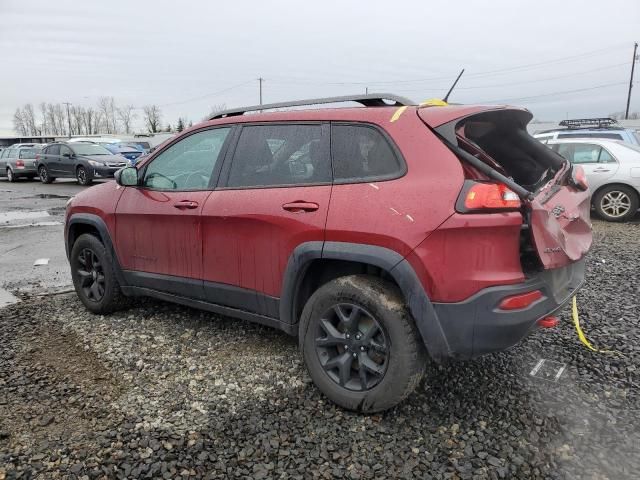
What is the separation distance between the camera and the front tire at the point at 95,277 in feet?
14.3

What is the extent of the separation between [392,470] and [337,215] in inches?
51.5

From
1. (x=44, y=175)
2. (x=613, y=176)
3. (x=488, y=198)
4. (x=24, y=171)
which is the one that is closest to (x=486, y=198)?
(x=488, y=198)

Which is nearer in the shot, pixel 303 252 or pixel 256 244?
pixel 303 252

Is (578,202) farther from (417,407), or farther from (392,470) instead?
(392,470)

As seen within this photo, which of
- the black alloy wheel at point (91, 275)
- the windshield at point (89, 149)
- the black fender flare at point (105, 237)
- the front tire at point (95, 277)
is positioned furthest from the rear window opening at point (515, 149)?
the windshield at point (89, 149)

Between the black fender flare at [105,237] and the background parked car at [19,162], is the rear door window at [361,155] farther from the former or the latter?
the background parked car at [19,162]

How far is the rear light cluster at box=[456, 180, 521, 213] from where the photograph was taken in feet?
8.11

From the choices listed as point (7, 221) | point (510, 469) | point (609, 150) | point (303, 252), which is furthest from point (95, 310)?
point (609, 150)

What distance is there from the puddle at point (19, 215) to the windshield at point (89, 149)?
7430mm

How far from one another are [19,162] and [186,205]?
22.1m

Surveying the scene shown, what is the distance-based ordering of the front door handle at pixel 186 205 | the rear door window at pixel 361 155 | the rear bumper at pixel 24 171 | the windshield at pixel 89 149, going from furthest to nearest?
the rear bumper at pixel 24 171
the windshield at pixel 89 149
the front door handle at pixel 186 205
the rear door window at pixel 361 155

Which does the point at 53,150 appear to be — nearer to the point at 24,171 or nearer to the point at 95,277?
the point at 24,171

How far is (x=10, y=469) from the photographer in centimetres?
245

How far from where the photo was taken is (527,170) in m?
3.43
